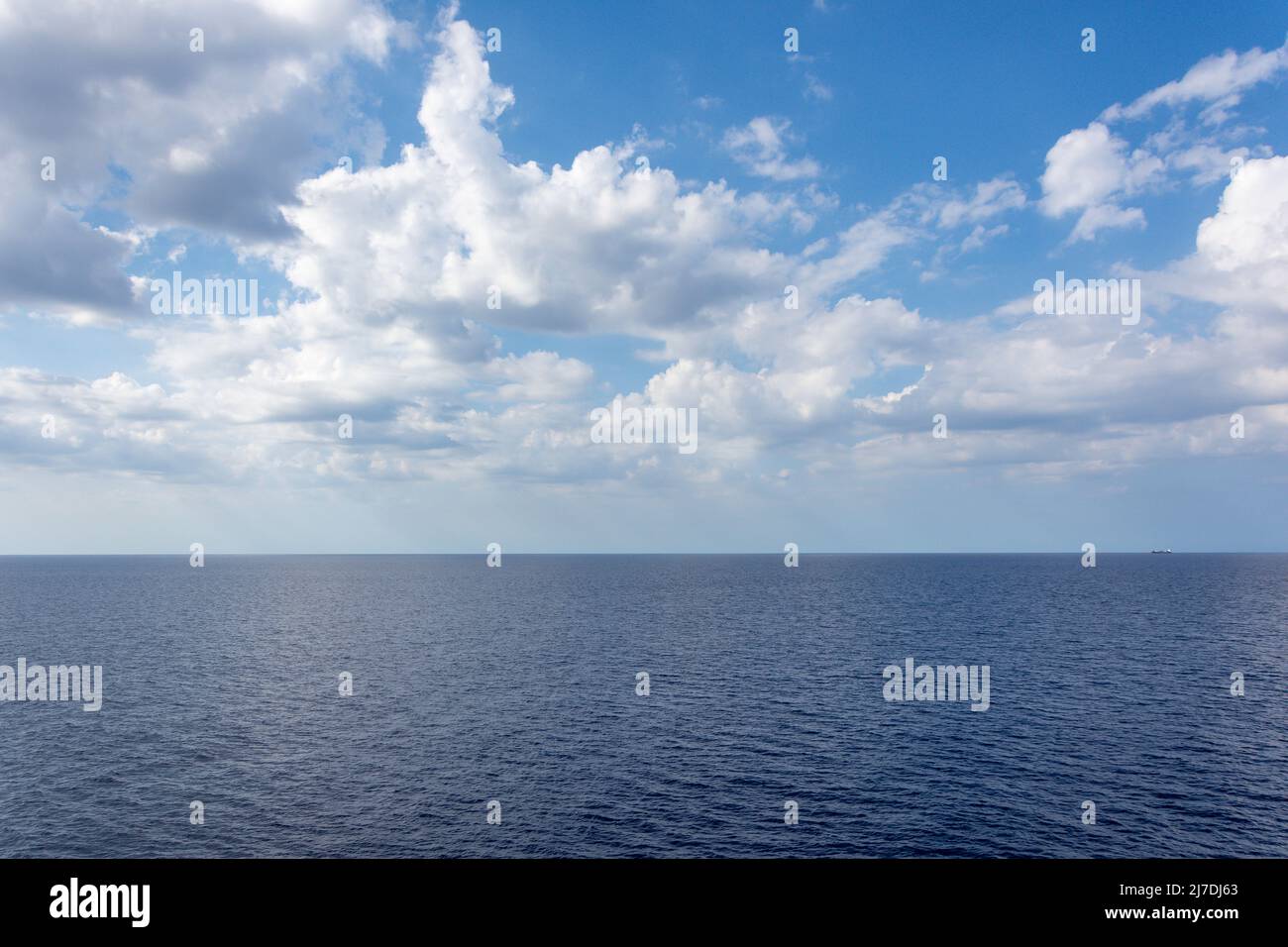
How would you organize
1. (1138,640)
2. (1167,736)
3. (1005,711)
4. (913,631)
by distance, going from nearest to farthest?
(1167,736) → (1005,711) → (1138,640) → (913,631)

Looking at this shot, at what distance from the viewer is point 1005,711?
77500 mm

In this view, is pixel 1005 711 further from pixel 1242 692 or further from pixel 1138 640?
pixel 1138 640

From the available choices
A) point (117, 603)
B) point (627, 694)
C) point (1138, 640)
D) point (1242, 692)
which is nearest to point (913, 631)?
point (1138, 640)
